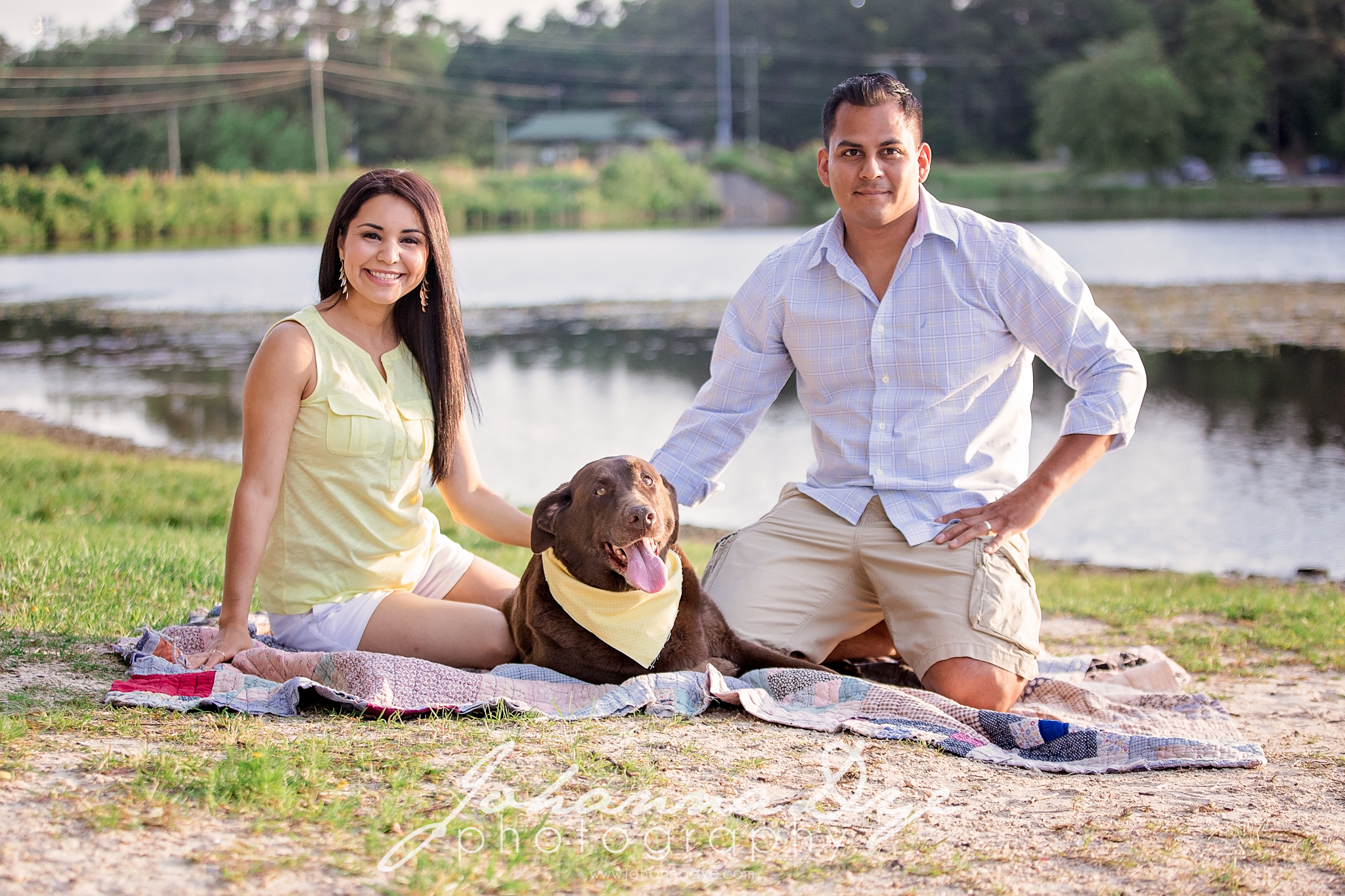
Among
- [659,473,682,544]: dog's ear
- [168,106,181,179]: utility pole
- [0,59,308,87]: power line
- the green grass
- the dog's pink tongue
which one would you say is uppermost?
[0,59,308,87]: power line

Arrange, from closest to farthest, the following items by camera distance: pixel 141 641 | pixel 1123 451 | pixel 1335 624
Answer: pixel 141 641, pixel 1335 624, pixel 1123 451

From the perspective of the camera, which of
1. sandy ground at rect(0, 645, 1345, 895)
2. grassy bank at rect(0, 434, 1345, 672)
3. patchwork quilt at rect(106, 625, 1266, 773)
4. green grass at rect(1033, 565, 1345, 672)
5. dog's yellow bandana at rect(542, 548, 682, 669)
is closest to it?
sandy ground at rect(0, 645, 1345, 895)

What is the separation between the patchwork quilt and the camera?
3.55 meters

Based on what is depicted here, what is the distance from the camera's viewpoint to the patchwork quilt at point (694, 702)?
3.55 meters

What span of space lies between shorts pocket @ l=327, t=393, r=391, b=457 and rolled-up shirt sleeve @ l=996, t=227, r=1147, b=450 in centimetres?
220

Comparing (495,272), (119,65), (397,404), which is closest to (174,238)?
(495,272)

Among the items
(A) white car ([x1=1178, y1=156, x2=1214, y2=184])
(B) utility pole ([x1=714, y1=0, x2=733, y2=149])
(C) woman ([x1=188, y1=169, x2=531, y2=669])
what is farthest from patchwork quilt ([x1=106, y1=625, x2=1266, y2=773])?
(B) utility pole ([x1=714, y1=0, x2=733, y2=149])

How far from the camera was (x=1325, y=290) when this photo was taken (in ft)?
71.3

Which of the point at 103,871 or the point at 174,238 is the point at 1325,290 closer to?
the point at 103,871

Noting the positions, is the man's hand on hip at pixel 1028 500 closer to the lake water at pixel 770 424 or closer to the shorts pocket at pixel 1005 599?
the shorts pocket at pixel 1005 599

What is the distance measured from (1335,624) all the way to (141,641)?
5.23 m

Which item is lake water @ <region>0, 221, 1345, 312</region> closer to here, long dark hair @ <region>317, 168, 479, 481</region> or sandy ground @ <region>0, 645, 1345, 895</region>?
long dark hair @ <region>317, 168, 479, 481</region>

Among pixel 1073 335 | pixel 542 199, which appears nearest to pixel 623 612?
pixel 1073 335

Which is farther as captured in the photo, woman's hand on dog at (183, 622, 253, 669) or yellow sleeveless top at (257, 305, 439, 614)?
yellow sleeveless top at (257, 305, 439, 614)
